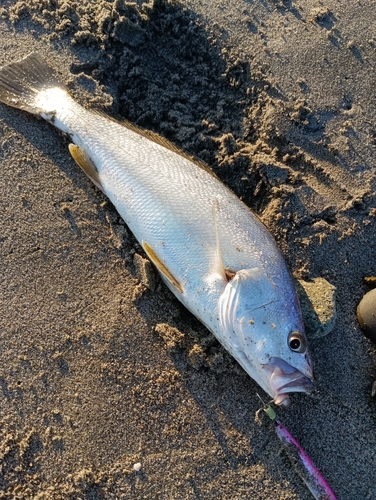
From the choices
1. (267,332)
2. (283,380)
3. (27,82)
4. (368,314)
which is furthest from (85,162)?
(368,314)

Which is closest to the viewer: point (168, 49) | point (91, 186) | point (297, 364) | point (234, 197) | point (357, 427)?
point (297, 364)

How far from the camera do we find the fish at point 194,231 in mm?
2861

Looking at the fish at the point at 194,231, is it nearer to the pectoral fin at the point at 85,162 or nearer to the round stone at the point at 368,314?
the pectoral fin at the point at 85,162

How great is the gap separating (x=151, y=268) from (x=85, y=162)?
1018 mm

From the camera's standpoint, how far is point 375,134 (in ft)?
12.0

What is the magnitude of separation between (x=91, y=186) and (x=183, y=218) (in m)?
0.90

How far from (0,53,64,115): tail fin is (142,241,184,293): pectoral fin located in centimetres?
157

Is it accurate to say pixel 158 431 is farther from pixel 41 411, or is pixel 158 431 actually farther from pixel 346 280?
pixel 346 280

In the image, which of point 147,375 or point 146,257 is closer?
point 147,375

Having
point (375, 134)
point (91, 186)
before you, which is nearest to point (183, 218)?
point (91, 186)

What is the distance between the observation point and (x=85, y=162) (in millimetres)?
3430

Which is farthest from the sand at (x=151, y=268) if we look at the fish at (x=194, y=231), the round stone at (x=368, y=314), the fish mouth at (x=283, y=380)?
the fish mouth at (x=283, y=380)

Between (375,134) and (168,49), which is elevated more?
→ (375,134)

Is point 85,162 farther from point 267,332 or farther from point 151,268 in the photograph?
point 267,332
